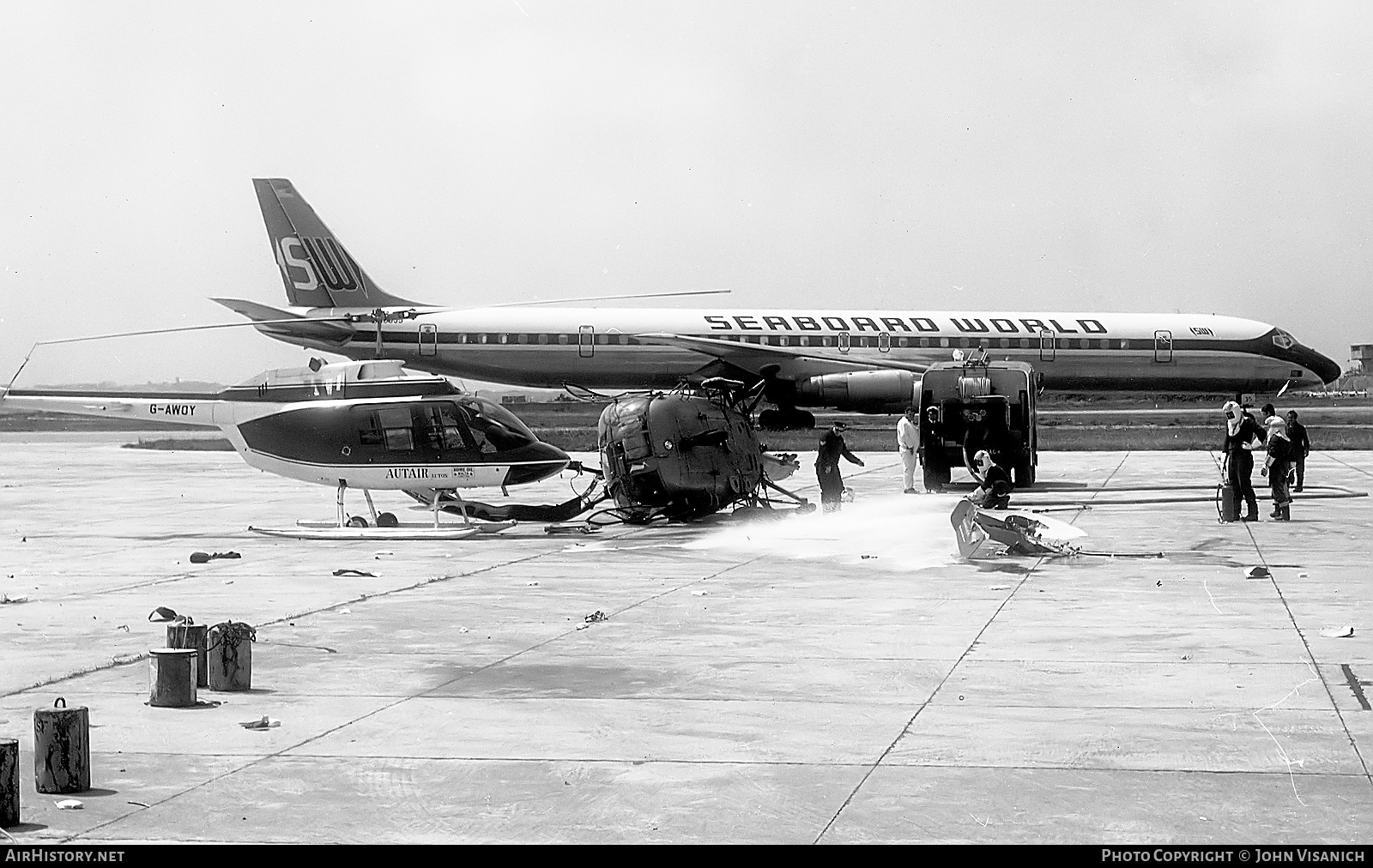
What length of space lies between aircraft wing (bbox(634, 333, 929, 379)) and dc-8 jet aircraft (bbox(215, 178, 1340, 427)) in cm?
7

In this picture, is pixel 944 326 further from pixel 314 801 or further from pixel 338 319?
pixel 314 801

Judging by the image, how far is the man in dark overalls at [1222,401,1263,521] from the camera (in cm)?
2192

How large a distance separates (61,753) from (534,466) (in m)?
14.8

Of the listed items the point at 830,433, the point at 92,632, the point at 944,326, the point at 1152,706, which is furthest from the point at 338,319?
the point at 1152,706

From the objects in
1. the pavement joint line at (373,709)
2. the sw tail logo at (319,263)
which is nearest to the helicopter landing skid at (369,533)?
the pavement joint line at (373,709)

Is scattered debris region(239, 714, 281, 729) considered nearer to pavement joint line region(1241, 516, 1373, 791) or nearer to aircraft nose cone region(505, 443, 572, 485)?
pavement joint line region(1241, 516, 1373, 791)

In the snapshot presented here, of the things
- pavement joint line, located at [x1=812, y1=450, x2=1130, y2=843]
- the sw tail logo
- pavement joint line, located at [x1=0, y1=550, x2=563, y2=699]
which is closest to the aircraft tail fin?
the sw tail logo

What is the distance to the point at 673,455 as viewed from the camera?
21844 millimetres

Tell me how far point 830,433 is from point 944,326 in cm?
1939

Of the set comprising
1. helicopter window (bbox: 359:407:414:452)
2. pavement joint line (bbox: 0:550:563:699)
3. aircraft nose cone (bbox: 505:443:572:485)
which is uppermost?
helicopter window (bbox: 359:407:414:452)

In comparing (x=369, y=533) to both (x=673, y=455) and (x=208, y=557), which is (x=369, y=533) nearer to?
(x=208, y=557)

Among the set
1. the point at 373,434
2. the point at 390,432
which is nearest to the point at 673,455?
the point at 390,432

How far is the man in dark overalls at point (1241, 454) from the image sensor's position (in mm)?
21922

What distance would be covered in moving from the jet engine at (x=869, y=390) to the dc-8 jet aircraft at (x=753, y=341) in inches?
181
